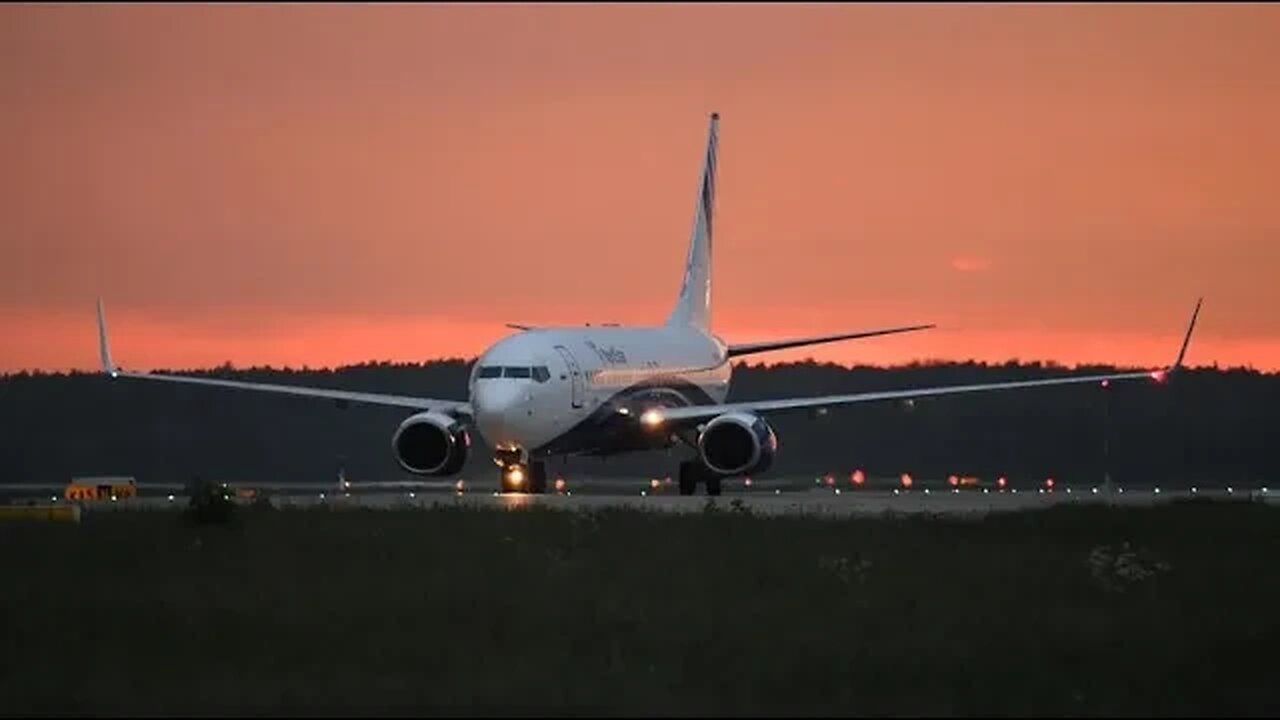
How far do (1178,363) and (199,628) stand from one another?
3743 centimetres

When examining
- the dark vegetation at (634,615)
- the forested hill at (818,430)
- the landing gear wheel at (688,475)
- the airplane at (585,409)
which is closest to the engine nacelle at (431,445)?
the airplane at (585,409)

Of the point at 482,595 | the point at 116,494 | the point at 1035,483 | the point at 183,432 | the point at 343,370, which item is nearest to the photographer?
the point at 482,595

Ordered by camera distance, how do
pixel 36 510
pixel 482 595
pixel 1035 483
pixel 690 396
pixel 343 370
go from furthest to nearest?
1. pixel 343 370
2. pixel 1035 483
3. pixel 690 396
4. pixel 36 510
5. pixel 482 595

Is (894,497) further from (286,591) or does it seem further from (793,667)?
(793,667)

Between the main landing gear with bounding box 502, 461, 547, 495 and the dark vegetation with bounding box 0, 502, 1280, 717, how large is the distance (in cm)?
1635

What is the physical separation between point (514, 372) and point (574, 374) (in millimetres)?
2422

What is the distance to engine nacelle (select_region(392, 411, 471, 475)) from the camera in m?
64.0

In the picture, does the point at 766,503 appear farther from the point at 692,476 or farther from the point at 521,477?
the point at 692,476

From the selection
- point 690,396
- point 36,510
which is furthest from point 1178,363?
point 36,510

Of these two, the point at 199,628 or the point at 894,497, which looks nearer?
the point at 199,628

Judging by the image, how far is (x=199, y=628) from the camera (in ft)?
108

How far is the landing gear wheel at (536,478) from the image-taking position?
2520 inches

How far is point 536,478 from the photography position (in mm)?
64312

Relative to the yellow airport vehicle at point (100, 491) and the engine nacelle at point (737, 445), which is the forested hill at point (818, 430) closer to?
the yellow airport vehicle at point (100, 491)
